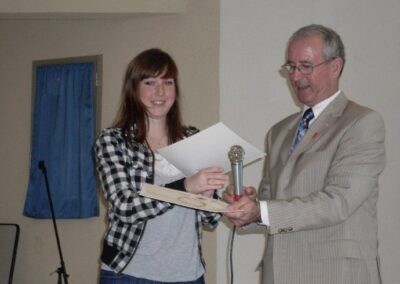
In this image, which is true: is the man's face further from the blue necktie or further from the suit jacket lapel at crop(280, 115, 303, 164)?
the suit jacket lapel at crop(280, 115, 303, 164)

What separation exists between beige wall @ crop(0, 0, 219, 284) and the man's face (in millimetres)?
1823

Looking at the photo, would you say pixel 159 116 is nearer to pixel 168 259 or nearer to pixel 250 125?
pixel 168 259

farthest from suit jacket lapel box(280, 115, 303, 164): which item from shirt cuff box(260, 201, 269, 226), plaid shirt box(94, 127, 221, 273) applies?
plaid shirt box(94, 127, 221, 273)

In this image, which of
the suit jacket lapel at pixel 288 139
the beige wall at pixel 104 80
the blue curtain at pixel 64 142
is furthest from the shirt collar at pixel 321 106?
the blue curtain at pixel 64 142

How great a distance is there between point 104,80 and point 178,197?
2.89 m

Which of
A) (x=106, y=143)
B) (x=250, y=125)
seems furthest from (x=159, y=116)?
(x=250, y=125)

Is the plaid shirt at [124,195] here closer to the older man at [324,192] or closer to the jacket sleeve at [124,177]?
the jacket sleeve at [124,177]

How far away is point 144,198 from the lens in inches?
72.2

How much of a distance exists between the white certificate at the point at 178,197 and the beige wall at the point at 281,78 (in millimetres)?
2028

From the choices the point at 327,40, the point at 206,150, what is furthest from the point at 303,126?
the point at 206,150

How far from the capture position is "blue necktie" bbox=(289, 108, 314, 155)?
213 centimetres

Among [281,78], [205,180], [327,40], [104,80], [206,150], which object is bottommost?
[205,180]

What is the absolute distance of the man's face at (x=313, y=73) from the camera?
2.09m

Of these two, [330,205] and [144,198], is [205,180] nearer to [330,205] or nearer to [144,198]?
[144,198]
